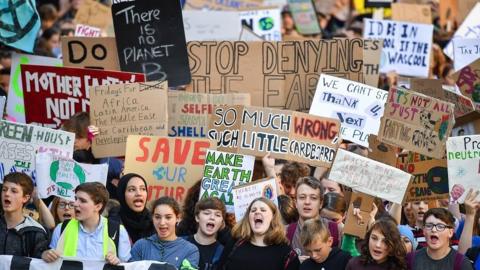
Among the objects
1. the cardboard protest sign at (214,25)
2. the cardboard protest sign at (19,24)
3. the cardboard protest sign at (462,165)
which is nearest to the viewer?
the cardboard protest sign at (462,165)

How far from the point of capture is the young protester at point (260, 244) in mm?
9727

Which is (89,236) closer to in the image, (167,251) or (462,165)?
(167,251)

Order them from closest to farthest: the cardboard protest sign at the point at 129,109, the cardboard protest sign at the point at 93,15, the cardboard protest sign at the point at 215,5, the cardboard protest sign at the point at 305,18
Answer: the cardboard protest sign at the point at 129,109, the cardboard protest sign at the point at 93,15, the cardboard protest sign at the point at 215,5, the cardboard protest sign at the point at 305,18

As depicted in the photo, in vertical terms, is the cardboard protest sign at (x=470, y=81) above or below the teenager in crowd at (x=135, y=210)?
above

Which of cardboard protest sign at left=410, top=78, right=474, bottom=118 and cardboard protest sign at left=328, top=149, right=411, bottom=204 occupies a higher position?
cardboard protest sign at left=410, top=78, right=474, bottom=118

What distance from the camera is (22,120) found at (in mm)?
13406

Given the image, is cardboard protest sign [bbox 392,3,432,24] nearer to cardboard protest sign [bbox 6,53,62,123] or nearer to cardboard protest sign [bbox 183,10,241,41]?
cardboard protest sign [bbox 183,10,241,41]

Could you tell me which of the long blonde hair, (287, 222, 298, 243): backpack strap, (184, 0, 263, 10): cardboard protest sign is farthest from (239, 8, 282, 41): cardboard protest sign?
the long blonde hair

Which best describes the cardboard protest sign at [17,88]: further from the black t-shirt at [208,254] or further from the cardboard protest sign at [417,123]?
the black t-shirt at [208,254]

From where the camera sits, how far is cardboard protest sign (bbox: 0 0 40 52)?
42.2ft

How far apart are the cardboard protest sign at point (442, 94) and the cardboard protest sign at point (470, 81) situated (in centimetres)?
23

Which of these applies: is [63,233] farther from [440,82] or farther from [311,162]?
[440,82]

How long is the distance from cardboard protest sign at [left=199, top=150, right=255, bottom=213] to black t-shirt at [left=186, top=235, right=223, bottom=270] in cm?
82

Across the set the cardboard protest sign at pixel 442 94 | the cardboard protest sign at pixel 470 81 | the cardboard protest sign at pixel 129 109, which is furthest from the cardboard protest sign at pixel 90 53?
the cardboard protest sign at pixel 470 81
